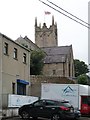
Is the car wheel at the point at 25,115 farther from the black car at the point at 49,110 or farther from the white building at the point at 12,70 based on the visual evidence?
the white building at the point at 12,70

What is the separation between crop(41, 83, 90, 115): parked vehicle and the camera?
112 feet

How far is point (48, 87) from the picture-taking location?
35344mm

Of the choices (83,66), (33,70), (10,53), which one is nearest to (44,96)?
(10,53)

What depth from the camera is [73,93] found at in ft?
114

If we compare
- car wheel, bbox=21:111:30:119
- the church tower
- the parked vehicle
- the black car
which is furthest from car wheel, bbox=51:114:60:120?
the church tower

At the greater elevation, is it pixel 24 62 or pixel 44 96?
pixel 24 62

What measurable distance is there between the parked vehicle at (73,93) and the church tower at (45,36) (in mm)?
93567

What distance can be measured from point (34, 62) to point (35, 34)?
66.3 meters

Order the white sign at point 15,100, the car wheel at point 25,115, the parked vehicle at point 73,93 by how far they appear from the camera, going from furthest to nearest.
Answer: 1. the parked vehicle at point 73,93
2. the white sign at point 15,100
3. the car wheel at point 25,115

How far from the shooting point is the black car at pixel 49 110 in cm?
2456

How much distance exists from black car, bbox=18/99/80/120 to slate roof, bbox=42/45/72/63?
6564cm

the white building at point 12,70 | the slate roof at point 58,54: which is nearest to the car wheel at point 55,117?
the white building at point 12,70

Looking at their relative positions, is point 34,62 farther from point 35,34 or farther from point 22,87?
point 35,34

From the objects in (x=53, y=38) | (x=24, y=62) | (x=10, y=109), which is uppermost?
(x=53, y=38)
